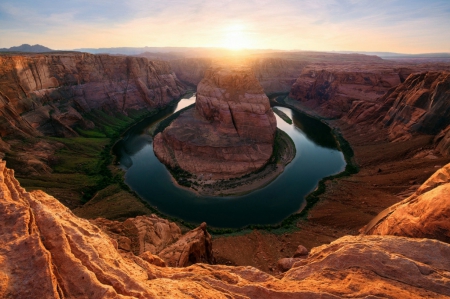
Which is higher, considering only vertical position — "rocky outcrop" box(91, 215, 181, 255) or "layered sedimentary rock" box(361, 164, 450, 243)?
"layered sedimentary rock" box(361, 164, 450, 243)

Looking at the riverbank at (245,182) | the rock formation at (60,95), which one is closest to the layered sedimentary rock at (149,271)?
the riverbank at (245,182)

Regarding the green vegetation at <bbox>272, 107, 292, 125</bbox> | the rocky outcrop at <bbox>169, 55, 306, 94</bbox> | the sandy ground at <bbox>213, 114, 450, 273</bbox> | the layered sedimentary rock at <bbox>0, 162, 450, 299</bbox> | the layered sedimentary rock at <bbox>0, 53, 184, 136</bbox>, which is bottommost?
the sandy ground at <bbox>213, 114, 450, 273</bbox>

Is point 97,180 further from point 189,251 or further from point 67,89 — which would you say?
point 67,89

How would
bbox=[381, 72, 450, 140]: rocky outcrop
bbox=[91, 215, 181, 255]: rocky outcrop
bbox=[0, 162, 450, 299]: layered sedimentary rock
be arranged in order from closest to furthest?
bbox=[0, 162, 450, 299]: layered sedimentary rock → bbox=[91, 215, 181, 255]: rocky outcrop → bbox=[381, 72, 450, 140]: rocky outcrop

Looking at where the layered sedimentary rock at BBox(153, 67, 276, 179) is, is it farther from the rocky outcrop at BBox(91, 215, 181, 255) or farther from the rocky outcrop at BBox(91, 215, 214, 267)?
the rocky outcrop at BBox(91, 215, 214, 267)

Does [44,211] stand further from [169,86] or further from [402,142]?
[169,86]

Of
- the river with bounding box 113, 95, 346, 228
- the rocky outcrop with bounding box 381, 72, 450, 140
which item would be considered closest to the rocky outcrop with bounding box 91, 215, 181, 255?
the river with bounding box 113, 95, 346, 228
